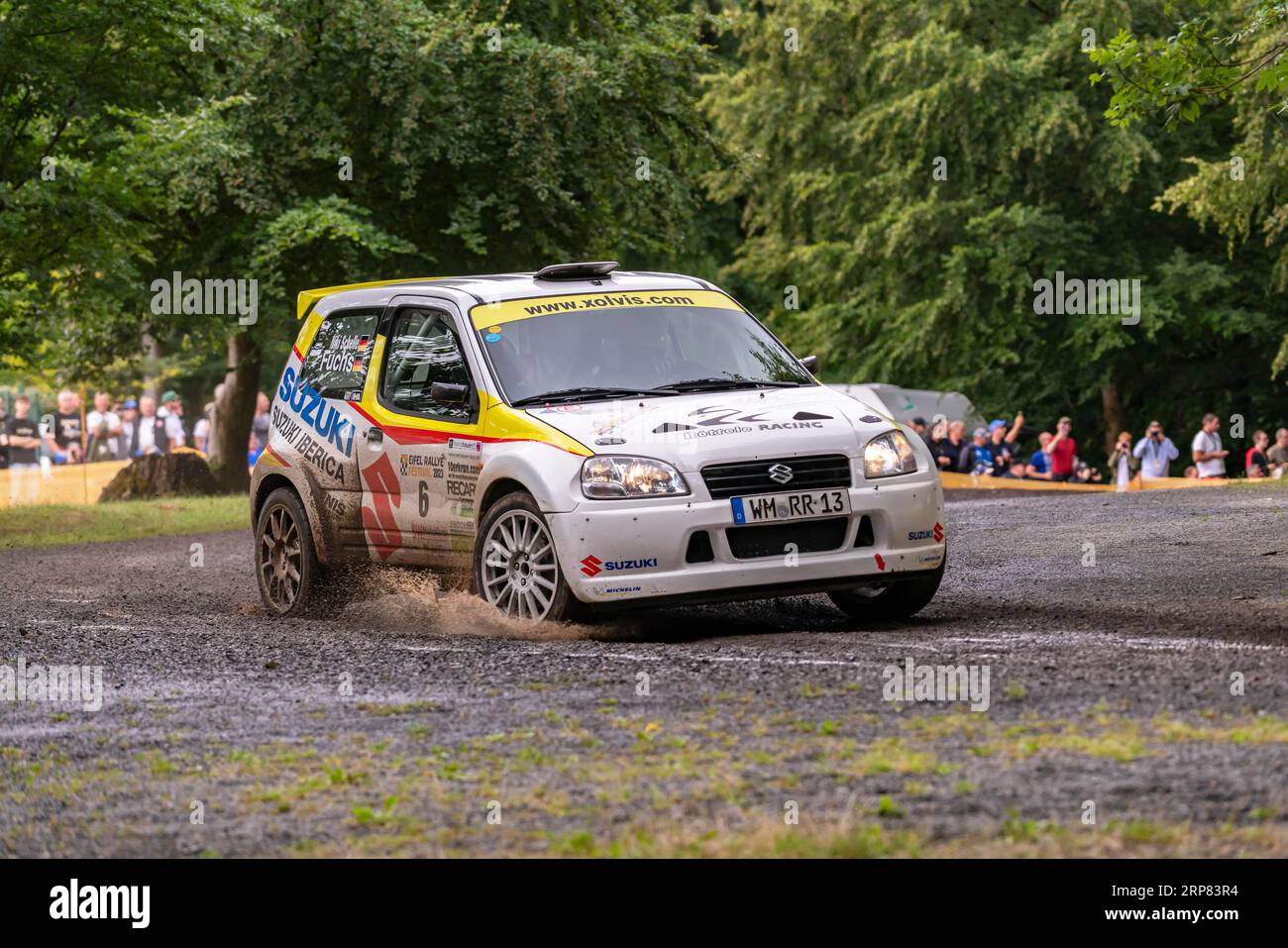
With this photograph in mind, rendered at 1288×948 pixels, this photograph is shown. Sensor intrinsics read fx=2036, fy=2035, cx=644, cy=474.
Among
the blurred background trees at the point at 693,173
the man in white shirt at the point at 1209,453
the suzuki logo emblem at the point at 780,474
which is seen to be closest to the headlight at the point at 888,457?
the suzuki logo emblem at the point at 780,474

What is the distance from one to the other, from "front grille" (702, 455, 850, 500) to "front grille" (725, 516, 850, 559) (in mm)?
184

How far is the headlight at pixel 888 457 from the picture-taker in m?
10.8

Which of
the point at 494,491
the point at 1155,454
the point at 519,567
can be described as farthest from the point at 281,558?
the point at 1155,454

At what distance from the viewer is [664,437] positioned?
10.5m

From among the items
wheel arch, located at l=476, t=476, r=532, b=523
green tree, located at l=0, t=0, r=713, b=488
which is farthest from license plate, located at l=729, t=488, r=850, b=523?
green tree, located at l=0, t=0, r=713, b=488

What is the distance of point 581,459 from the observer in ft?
34.4

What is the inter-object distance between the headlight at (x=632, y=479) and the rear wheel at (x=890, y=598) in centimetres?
146

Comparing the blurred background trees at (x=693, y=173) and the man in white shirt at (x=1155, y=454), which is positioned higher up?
the blurred background trees at (x=693, y=173)

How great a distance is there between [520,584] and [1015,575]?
4.23 m

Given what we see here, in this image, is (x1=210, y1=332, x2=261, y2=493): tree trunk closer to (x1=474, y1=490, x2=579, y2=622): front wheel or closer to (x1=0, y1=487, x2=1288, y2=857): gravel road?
(x1=0, y1=487, x2=1288, y2=857): gravel road

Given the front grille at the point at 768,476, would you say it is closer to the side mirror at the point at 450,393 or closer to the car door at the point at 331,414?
the side mirror at the point at 450,393

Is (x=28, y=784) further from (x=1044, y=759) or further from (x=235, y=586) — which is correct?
(x=235, y=586)

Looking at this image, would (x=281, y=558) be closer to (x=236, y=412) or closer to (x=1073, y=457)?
(x=1073, y=457)
